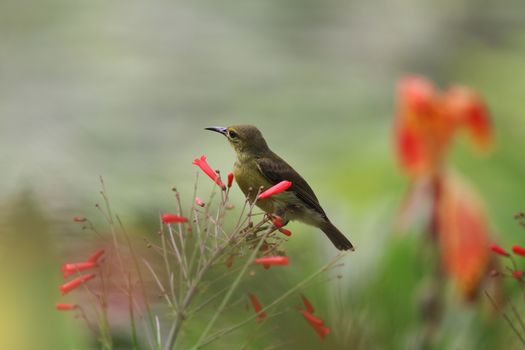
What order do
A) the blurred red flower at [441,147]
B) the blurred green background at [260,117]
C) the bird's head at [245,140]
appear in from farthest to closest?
the blurred red flower at [441,147]
the bird's head at [245,140]
the blurred green background at [260,117]

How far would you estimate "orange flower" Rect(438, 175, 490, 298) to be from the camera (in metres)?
2.44

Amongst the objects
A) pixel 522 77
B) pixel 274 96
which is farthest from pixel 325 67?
pixel 522 77

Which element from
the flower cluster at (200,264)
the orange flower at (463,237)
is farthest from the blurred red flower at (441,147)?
the flower cluster at (200,264)

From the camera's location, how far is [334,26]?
1228 cm

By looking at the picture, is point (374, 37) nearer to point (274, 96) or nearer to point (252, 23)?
point (252, 23)

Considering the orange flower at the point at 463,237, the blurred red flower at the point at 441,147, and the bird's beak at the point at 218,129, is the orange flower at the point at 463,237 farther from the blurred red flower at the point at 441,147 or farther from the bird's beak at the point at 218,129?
the bird's beak at the point at 218,129

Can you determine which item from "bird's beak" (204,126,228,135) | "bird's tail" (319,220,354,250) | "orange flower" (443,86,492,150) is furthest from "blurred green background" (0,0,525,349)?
"orange flower" (443,86,492,150)

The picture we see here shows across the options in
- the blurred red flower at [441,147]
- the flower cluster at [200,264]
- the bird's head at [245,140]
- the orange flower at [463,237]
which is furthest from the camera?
the blurred red flower at [441,147]

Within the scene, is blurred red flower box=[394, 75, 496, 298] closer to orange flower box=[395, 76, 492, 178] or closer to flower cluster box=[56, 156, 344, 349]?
orange flower box=[395, 76, 492, 178]

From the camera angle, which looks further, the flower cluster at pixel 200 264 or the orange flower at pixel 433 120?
the orange flower at pixel 433 120

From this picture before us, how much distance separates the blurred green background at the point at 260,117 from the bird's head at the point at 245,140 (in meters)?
0.18

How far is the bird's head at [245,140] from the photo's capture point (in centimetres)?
186

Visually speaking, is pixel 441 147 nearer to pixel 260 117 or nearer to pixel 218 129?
pixel 218 129

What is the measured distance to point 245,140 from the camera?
1.86 metres
